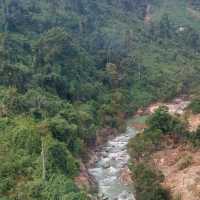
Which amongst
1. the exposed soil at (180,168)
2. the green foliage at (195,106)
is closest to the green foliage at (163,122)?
the exposed soil at (180,168)

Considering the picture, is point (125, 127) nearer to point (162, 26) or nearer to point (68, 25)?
point (68, 25)

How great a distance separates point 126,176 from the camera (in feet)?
106

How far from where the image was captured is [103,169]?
3444 centimetres

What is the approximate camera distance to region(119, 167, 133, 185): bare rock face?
1244 inches

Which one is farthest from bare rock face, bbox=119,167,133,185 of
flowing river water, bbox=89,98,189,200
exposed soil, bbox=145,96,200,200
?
exposed soil, bbox=145,96,200,200

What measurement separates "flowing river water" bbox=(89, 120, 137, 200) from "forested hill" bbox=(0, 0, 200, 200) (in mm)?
1643

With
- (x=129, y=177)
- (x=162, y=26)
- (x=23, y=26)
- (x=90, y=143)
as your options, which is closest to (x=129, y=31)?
(x=162, y=26)

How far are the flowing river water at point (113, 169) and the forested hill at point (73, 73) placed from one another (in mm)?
1643

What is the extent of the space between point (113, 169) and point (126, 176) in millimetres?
2083

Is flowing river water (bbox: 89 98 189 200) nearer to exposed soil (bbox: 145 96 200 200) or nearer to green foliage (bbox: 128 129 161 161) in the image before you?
green foliage (bbox: 128 129 161 161)

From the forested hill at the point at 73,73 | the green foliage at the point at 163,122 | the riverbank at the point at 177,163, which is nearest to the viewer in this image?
the riverbank at the point at 177,163

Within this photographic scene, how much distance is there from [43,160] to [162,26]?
4898 centimetres

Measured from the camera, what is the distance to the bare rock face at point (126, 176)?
31.6 m

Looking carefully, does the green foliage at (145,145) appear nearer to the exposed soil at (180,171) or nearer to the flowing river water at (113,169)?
the exposed soil at (180,171)
